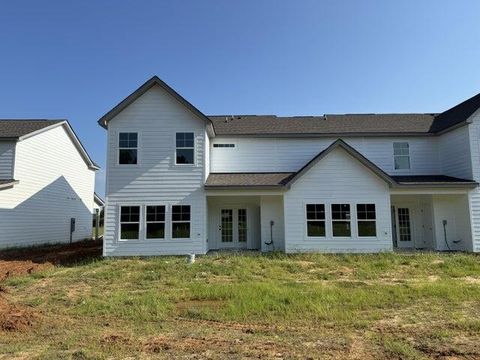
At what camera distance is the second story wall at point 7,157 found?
1958 centimetres

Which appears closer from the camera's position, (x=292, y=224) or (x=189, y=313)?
(x=189, y=313)

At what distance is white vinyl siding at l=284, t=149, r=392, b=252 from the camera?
16297mm

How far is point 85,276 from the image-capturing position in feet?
42.1

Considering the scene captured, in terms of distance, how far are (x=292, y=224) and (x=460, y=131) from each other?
9791 millimetres

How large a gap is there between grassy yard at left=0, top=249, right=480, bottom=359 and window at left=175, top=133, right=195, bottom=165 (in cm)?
466

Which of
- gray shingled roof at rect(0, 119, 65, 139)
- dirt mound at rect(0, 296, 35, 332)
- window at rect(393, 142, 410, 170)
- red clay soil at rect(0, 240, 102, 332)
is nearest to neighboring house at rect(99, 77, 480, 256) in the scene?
window at rect(393, 142, 410, 170)

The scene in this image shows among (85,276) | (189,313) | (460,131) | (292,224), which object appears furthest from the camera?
(460,131)

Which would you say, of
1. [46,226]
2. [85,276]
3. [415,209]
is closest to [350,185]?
[415,209]

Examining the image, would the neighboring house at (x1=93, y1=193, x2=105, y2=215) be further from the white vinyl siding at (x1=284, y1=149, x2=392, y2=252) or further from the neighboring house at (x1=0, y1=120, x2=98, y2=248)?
the white vinyl siding at (x1=284, y1=149, x2=392, y2=252)

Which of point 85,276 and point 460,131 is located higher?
point 460,131

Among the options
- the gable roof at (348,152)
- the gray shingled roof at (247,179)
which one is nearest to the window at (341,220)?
the gable roof at (348,152)

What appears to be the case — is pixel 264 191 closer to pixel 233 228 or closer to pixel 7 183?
pixel 233 228

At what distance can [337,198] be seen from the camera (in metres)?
16.6

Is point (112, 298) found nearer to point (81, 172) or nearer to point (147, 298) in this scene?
point (147, 298)
